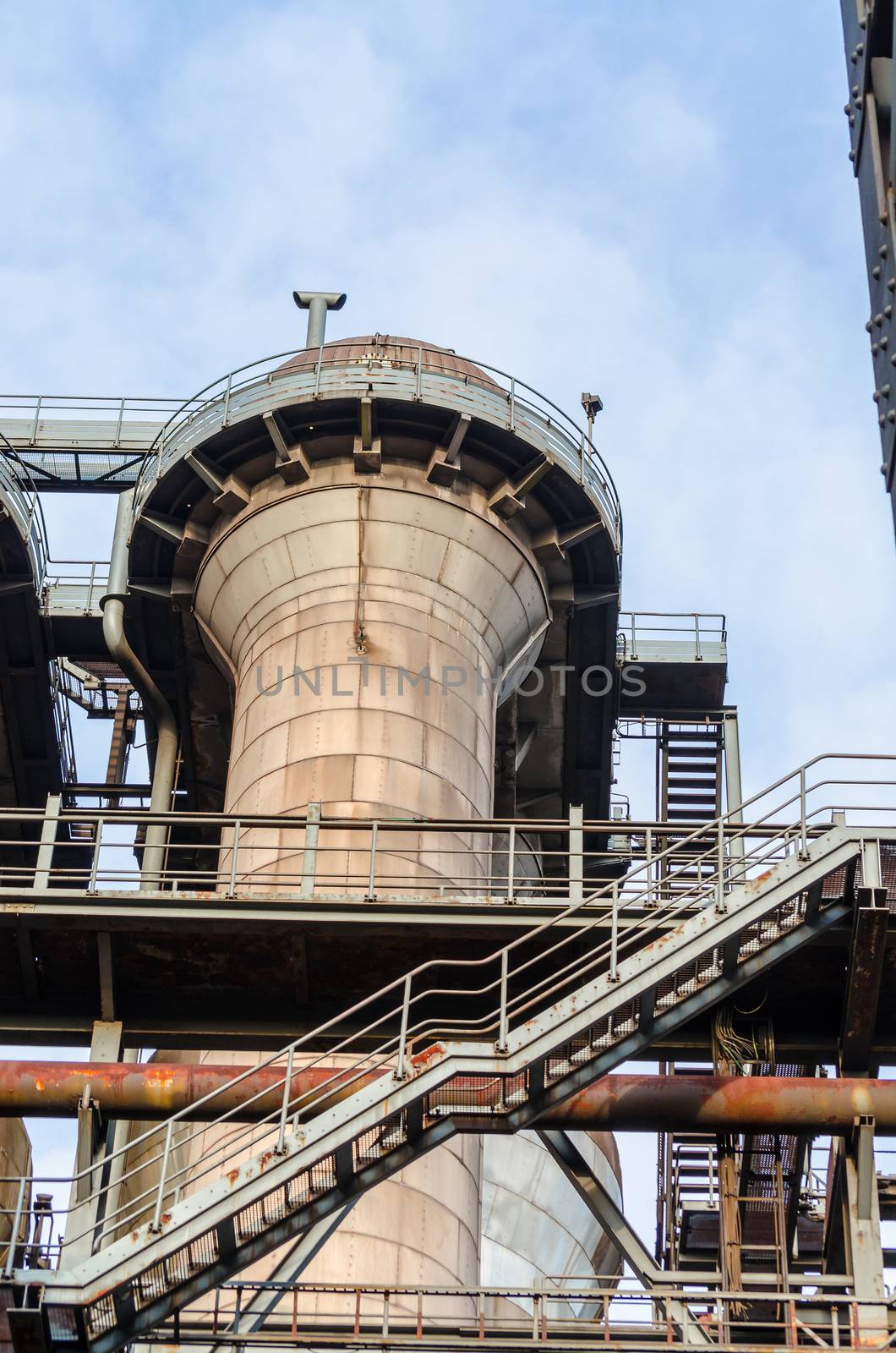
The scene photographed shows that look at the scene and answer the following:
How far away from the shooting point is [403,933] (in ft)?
68.4

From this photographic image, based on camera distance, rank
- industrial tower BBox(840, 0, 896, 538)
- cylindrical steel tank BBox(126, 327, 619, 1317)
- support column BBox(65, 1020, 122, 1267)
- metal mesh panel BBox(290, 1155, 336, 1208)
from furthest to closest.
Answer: cylindrical steel tank BBox(126, 327, 619, 1317)
support column BBox(65, 1020, 122, 1267)
metal mesh panel BBox(290, 1155, 336, 1208)
industrial tower BBox(840, 0, 896, 538)

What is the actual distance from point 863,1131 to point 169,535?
15305mm

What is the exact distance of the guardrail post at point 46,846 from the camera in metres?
21.4

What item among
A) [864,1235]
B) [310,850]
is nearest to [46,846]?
[310,850]

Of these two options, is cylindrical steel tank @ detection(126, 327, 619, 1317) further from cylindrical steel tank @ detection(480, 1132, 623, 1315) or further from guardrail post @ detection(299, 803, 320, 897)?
guardrail post @ detection(299, 803, 320, 897)

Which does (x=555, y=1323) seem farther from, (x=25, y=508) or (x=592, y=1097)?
(x=25, y=508)

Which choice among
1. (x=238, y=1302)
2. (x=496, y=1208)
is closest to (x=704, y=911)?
(x=238, y=1302)

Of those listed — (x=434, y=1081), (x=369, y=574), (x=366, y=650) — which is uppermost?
(x=369, y=574)

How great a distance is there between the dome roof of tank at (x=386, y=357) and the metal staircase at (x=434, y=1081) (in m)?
11.7

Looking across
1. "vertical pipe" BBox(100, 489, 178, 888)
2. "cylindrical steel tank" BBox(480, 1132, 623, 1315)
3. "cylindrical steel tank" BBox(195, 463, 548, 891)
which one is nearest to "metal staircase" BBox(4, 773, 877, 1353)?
"cylindrical steel tank" BBox(195, 463, 548, 891)

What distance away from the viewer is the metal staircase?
1638 cm

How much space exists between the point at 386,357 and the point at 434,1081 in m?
15.8

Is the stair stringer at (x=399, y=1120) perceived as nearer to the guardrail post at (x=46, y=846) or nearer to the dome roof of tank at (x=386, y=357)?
the guardrail post at (x=46, y=846)

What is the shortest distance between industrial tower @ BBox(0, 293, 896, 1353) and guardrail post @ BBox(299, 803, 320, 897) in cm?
8
